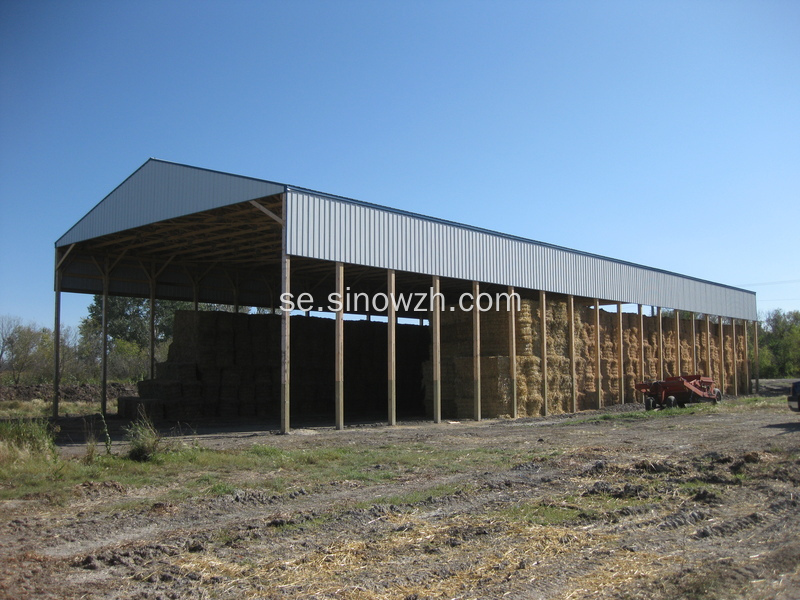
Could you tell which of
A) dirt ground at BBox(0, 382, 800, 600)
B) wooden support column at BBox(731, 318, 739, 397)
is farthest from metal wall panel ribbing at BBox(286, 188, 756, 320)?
dirt ground at BBox(0, 382, 800, 600)

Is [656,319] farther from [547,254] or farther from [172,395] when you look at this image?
[172,395]

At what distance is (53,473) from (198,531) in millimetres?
4775

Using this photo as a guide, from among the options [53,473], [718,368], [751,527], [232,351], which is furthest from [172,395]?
[718,368]

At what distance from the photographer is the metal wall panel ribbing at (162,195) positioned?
773 inches

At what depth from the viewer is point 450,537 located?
741 cm

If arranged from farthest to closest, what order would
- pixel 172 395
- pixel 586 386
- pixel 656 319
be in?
pixel 656 319 < pixel 586 386 < pixel 172 395

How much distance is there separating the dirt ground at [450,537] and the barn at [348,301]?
9.34 m

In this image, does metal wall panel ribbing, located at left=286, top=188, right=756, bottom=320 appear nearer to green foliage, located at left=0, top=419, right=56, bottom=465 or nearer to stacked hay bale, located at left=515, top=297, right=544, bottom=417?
stacked hay bale, located at left=515, top=297, right=544, bottom=417

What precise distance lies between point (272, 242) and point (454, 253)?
6894 mm

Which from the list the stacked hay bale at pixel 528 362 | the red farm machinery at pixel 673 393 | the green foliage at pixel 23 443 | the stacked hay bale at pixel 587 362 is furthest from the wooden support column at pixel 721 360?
the green foliage at pixel 23 443

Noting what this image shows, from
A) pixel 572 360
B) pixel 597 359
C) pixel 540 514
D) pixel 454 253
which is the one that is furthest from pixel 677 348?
pixel 540 514

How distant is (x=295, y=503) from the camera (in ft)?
31.0

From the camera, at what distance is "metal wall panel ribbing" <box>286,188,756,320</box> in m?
19.5

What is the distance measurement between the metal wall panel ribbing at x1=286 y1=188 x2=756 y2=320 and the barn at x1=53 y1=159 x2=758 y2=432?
0.06m
